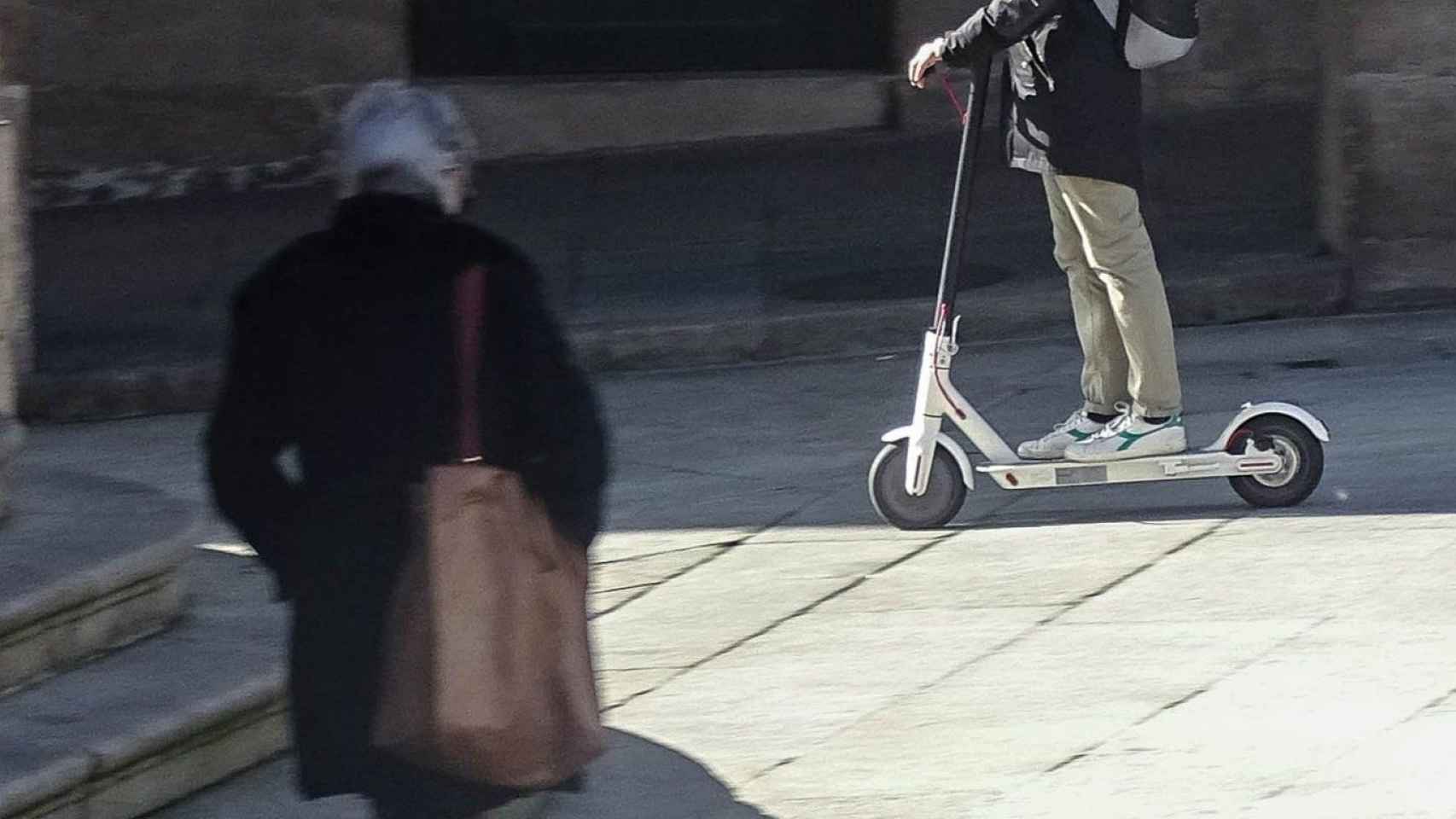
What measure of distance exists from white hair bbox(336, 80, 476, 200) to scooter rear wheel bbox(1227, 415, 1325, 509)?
335 centimetres

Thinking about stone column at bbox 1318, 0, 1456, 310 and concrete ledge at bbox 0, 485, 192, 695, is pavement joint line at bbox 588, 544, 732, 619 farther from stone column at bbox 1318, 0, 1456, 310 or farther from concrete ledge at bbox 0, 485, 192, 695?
stone column at bbox 1318, 0, 1456, 310

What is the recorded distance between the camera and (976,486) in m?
7.25

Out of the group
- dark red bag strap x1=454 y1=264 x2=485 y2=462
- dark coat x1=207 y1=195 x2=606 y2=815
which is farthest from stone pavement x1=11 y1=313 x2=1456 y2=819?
dark red bag strap x1=454 y1=264 x2=485 y2=462

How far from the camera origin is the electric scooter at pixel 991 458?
6.56 metres

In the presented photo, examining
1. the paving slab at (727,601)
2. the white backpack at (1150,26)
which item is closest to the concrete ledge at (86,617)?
the paving slab at (727,601)

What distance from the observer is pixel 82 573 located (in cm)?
532

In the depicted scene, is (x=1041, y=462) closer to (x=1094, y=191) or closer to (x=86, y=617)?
Result: (x=1094, y=191)

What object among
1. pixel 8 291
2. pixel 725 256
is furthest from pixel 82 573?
pixel 725 256

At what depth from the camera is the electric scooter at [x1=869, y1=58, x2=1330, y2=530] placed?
6559 millimetres

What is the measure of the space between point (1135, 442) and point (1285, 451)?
387 millimetres

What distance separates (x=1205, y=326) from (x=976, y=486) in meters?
2.59

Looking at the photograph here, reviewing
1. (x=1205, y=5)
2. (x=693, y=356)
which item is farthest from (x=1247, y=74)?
(x=693, y=356)

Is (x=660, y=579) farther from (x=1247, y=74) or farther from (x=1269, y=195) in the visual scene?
(x=1247, y=74)

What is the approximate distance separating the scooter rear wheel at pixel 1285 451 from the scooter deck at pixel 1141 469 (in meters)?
0.03
